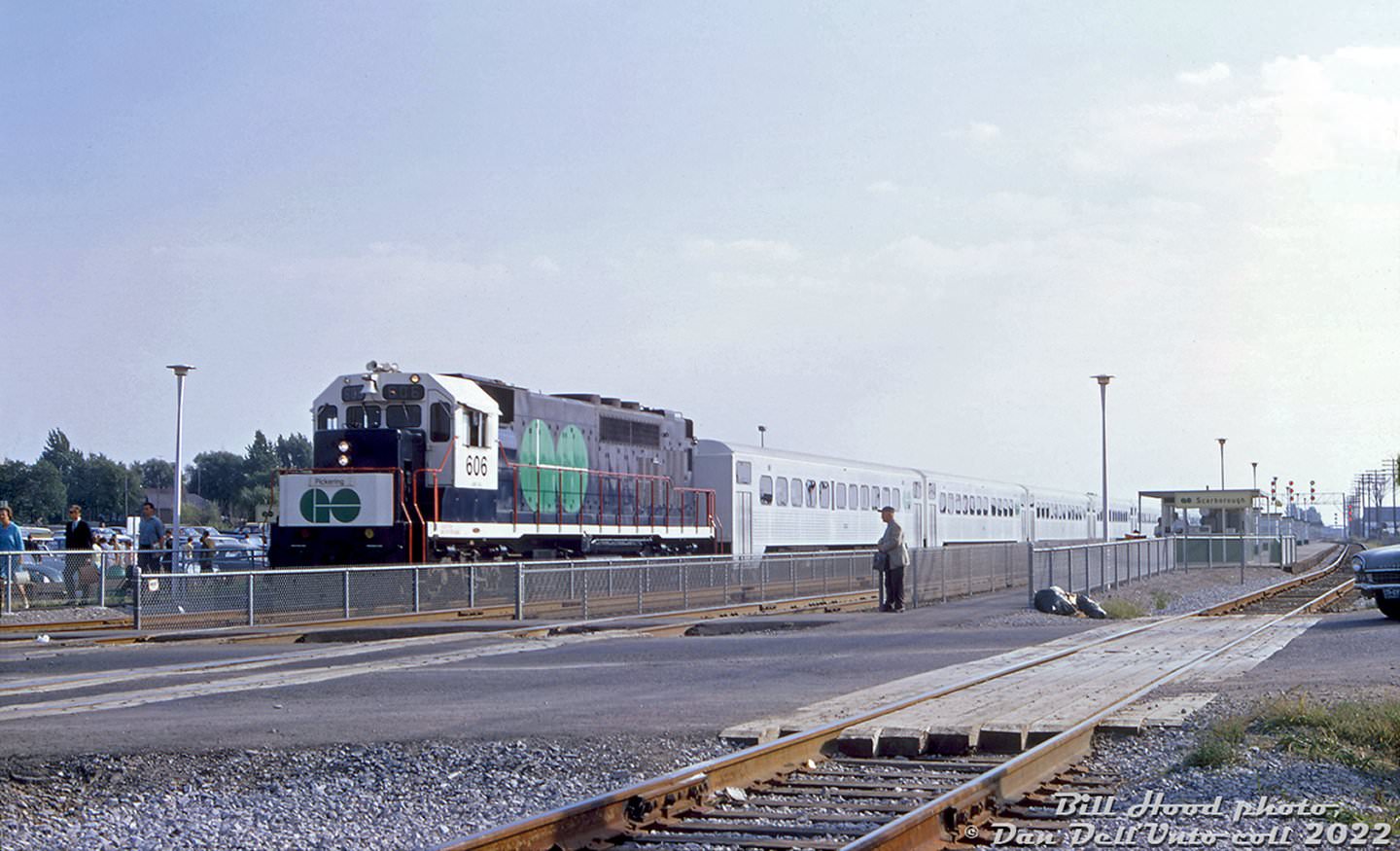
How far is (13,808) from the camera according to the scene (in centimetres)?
755

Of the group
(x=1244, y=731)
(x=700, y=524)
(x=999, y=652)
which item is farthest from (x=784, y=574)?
(x=1244, y=731)

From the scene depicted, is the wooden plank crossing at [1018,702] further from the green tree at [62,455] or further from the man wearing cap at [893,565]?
the green tree at [62,455]

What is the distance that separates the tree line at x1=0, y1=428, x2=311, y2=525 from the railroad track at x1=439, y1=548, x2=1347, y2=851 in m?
70.1

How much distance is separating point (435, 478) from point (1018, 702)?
14776 mm

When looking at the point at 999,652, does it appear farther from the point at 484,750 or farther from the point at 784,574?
the point at 784,574

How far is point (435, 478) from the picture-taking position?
23.6 meters

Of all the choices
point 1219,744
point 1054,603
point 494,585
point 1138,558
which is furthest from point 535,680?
point 1138,558

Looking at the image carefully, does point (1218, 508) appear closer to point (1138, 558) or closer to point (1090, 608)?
point (1138, 558)

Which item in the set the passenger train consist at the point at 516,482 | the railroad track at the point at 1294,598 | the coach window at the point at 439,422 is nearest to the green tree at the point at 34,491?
the passenger train consist at the point at 516,482

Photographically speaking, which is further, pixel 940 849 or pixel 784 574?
pixel 784 574

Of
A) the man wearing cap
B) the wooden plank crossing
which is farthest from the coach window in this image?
the wooden plank crossing

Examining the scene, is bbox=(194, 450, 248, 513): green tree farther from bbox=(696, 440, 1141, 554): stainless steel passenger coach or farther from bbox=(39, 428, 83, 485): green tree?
bbox=(696, 440, 1141, 554): stainless steel passenger coach

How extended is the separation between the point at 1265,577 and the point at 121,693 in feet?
113

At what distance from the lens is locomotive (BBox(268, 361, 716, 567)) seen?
2353cm
